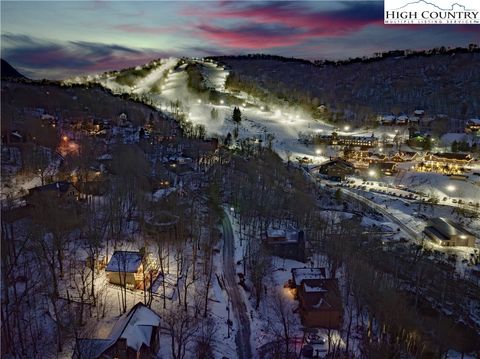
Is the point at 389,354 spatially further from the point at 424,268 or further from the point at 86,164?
the point at 86,164

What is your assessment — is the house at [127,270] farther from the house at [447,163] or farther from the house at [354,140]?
the house at [354,140]

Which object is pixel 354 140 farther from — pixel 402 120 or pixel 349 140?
pixel 402 120

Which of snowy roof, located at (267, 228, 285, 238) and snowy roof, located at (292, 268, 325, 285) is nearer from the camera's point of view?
snowy roof, located at (292, 268, 325, 285)

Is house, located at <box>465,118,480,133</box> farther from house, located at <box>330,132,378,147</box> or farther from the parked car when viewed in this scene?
the parked car

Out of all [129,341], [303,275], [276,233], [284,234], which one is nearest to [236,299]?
[303,275]

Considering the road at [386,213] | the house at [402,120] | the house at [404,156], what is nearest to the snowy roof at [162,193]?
the road at [386,213]

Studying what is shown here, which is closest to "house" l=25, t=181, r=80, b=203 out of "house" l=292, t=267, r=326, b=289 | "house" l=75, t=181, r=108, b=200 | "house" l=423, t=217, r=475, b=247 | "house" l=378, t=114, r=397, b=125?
"house" l=75, t=181, r=108, b=200

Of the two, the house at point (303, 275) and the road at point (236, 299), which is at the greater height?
the house at point (303, 275)
